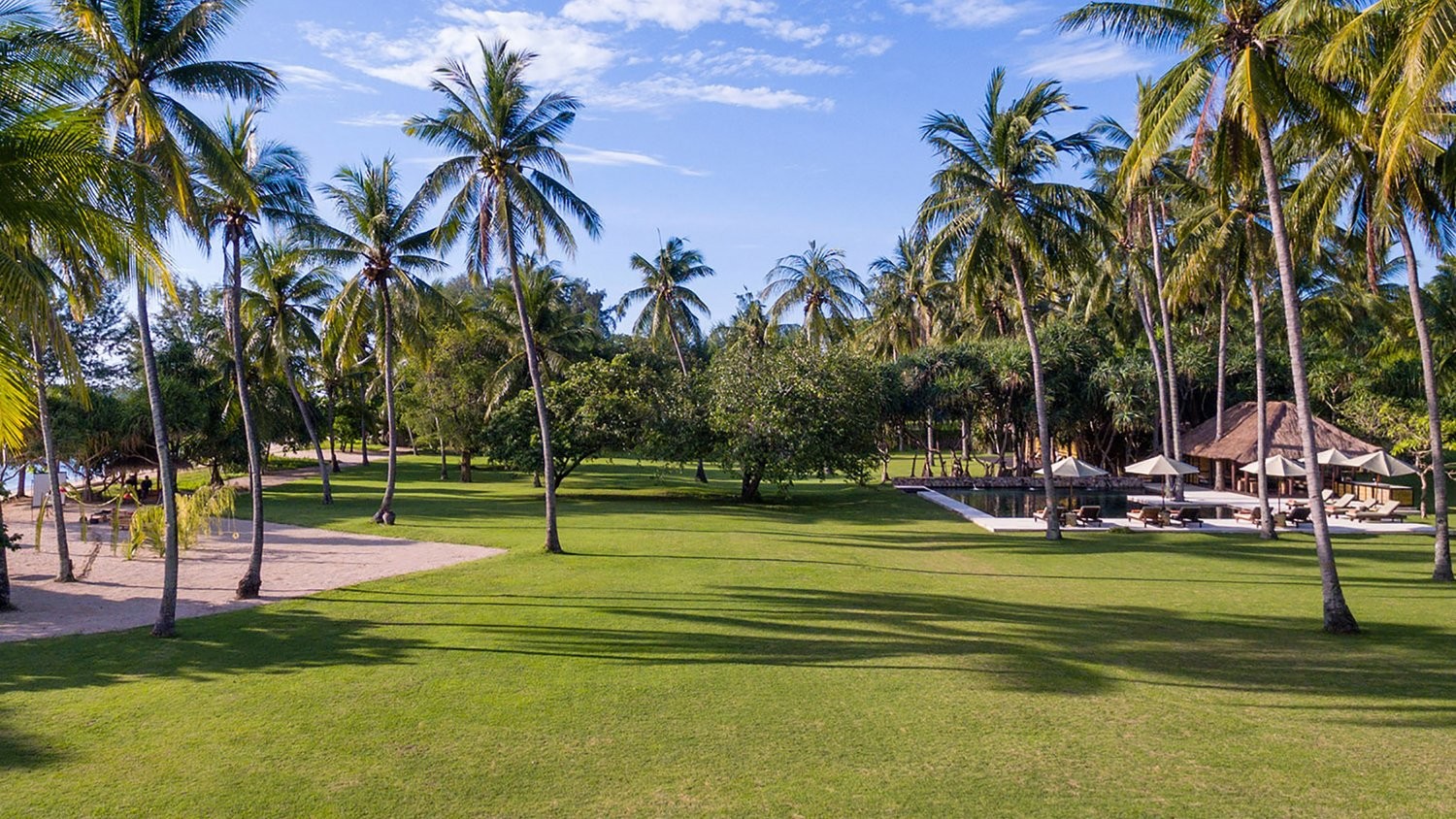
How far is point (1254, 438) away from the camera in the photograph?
33.3m

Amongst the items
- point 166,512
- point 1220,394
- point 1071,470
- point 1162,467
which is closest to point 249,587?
point 166,512

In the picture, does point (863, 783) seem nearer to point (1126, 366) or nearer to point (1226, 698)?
point (1226, 698)

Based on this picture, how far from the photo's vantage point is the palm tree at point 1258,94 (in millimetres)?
11906

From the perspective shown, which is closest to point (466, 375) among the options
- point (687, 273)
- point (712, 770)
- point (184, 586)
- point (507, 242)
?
point (687, 273)

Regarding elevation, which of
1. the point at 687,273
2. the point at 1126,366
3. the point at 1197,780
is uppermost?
the point at 687,273

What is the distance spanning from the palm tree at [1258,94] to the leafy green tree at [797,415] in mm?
16926

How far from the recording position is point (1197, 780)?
687 cm

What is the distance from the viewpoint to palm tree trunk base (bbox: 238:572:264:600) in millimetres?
14672

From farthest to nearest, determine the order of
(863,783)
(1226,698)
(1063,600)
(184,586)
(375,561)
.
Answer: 1. (375,561)
2. (184,586)
3. (1063,600)
4. (1226,698)
5. (863,783)

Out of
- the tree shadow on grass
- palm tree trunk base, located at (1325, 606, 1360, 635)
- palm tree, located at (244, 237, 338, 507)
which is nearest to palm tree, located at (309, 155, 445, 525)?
palm tree, located at (244, 237, 338, 507)

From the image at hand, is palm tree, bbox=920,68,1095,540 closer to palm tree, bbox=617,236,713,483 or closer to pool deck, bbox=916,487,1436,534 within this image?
pool deck, bbox=916,487,1436,534

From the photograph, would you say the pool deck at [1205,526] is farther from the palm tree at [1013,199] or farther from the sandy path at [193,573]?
the sandy path at [193,573]

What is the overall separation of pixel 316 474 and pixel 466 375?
13.2 m

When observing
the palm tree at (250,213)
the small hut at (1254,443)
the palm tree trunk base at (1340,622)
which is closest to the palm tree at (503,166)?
the palm tree at (250,213)
